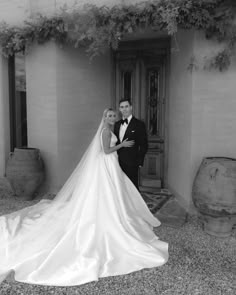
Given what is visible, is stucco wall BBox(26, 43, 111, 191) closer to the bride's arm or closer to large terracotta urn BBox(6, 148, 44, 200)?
large terracotta urn BBox(6, 148, 44, 200)

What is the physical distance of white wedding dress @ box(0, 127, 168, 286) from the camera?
8.98 feet

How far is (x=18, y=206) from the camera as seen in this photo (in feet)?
15.5

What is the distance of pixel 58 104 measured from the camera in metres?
4.98

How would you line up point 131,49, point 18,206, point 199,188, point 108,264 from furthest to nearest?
point 131,49, point 18,206, point 199,188, point 108,264

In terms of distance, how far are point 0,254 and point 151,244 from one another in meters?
1.50

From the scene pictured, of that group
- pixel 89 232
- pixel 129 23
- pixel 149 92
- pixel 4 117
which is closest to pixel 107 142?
pixel 89 232

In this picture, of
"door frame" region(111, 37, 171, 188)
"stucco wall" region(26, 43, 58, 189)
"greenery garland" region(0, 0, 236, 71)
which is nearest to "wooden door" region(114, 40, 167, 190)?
"door frame" region(111, 37, 171, 188)

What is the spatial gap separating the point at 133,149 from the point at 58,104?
176 centimetres

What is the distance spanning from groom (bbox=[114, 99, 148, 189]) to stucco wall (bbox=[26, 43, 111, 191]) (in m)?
1.46

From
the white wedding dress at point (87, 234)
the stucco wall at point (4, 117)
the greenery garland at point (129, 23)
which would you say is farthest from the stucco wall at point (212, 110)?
the stucco wall at point (4, 117)

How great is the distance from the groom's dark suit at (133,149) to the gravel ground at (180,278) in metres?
0.99

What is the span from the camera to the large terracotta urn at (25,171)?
4.80 m

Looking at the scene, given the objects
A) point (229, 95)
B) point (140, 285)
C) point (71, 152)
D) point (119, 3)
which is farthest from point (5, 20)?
point (140, 285)

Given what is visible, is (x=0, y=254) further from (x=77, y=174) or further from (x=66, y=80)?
(x=66, y=80)
